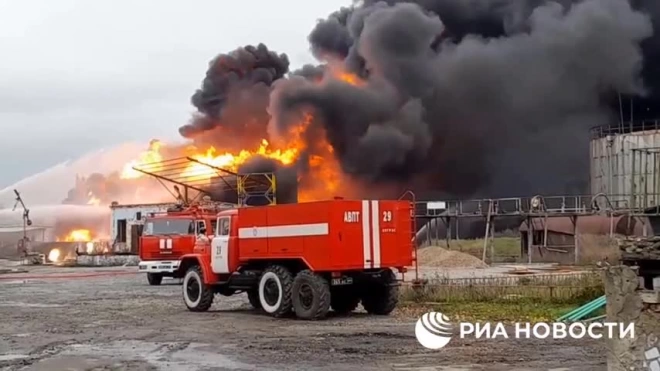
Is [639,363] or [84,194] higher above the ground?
[84,194]

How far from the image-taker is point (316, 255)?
17.3 meters

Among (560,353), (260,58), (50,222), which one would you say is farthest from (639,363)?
(50,222)

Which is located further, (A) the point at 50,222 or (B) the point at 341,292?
(A) the point at 50,222

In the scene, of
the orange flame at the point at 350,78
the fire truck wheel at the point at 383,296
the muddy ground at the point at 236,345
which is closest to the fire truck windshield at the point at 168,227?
the muddy ground at the point at 236,345

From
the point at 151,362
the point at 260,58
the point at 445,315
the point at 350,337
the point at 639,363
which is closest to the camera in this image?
the point at 639,363

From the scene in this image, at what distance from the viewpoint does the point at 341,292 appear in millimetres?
18750

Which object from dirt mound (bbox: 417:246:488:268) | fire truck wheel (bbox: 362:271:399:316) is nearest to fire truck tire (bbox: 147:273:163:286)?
dirt mound (bbox: 417:246:488:268)

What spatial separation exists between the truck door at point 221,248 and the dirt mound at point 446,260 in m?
17.7

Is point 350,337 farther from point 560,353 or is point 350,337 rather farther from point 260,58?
point 260,58

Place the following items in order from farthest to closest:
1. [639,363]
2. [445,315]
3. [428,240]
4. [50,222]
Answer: [50,222], [428,240], [445,315], [639,363]

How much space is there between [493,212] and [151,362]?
104 feet

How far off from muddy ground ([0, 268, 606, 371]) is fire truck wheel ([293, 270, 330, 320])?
1.19ft

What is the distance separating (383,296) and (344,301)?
114 centimetres

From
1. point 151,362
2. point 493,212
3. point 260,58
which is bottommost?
point 151,362
